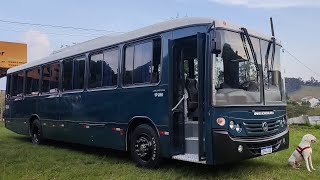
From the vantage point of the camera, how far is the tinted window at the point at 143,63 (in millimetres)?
8523

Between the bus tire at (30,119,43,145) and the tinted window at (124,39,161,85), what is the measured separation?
224 inches

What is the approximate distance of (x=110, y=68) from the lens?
988 cm

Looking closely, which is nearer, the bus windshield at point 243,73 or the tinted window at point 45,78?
the bus windshield at point 243,73

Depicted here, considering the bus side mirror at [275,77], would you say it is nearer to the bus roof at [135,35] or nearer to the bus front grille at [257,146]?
the bus roof at [135,35]

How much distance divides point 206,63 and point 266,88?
150 cm

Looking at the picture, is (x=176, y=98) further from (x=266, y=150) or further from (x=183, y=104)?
(x=266, y=150)

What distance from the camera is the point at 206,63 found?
737cm

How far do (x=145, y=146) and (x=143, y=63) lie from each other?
1747 mm

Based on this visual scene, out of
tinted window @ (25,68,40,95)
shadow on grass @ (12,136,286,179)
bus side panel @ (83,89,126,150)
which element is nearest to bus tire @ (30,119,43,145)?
tinted window @ (25,68,40,95)

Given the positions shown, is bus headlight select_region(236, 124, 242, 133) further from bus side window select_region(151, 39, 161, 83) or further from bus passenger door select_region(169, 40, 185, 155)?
bus side window select_region(151, 39, 161, 83)

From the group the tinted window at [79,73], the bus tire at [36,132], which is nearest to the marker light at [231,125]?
the tinted window at [79,73]

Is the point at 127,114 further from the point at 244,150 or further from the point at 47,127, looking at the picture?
the point at 47,127

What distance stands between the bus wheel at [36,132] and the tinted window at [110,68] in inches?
187

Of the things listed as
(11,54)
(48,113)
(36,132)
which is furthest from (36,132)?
(11,54)
